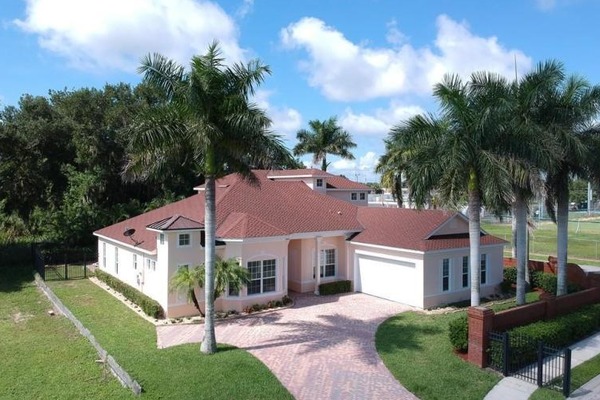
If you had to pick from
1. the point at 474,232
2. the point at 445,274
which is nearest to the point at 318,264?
the point at 445,274

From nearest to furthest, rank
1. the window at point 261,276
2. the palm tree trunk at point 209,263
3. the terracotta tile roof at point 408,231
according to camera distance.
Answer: the palm tree trunk at point 209,263 < the window at point 261,276 < the terracotta tile roof at point 408,231

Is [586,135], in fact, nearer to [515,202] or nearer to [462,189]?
[515,202]

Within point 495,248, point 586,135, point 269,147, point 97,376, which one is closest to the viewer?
point 97,376

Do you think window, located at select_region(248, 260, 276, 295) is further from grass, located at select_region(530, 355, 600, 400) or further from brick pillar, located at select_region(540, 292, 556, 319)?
grass, located at select_region(530, 355, 600, 400)

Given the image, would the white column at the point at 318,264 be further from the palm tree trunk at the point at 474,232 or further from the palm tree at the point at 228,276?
the palm tree trunk at the point at 474,232

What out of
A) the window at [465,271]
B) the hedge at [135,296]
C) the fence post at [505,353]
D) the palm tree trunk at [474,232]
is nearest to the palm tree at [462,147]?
the palm tree trunk at [474,232]

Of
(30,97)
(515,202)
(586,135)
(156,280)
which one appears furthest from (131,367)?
(30,97)

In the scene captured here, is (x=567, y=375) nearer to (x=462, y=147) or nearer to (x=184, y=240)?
(x=462, y=147)
